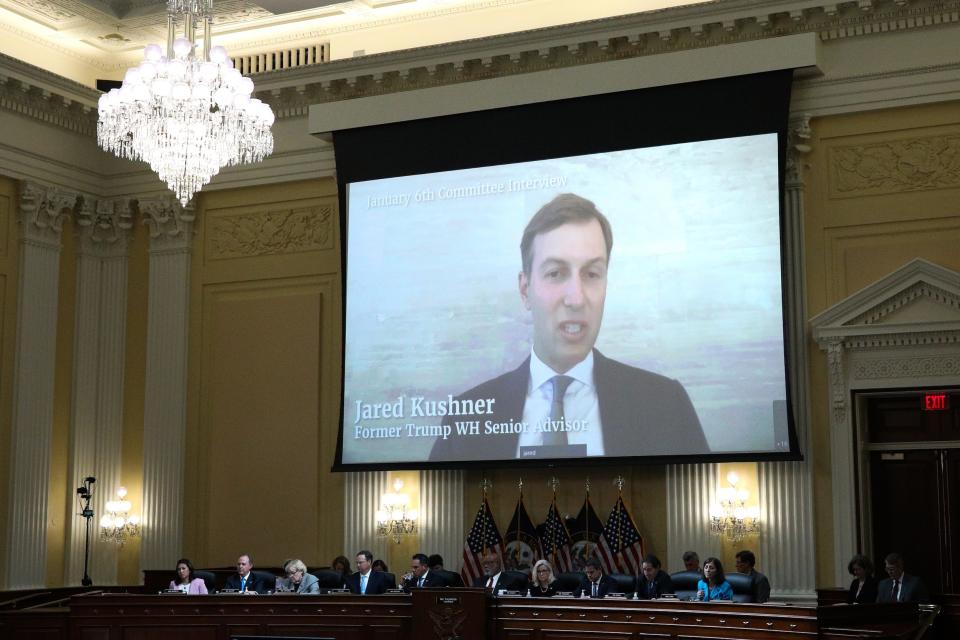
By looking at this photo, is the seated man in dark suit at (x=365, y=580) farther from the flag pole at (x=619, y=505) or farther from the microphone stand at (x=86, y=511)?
the microphone stand at (x=86, y=511)

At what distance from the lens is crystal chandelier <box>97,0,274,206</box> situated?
33.3ft

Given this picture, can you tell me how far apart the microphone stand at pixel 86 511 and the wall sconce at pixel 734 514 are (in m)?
7.06

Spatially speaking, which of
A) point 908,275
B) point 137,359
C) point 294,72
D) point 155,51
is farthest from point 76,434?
point 908,275

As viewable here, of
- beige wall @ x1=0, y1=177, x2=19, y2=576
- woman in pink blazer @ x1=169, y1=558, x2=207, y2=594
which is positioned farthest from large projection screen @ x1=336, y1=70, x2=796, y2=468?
beige wall @ x1=0, y1=177, x2=19, y2=576

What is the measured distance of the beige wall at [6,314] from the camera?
14672 mm

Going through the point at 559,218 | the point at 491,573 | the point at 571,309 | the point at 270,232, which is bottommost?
the point at 491,573

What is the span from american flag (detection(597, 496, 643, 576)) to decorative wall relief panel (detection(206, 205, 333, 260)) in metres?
4.64

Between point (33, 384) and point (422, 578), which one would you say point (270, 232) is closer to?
point (33, 384)

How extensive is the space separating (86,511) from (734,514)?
7.34 meters

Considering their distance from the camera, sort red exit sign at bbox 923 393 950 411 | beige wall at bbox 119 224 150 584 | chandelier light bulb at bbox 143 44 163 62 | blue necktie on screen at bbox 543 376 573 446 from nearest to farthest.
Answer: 1. chandelier light bulb at bbox 143 44 163 62
2. red exit sign at bbox 923 393 950 411
3. blue necktie on screen at bbox 543 376 573 446
4. beige wall at bbox 119 224 150 584

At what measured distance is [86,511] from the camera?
15.0 metres

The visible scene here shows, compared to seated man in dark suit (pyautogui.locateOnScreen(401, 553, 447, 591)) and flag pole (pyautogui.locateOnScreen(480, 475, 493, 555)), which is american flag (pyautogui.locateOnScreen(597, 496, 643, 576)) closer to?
flag pole (pyautogui.locateOnScreen(480, 475, 493, 555))

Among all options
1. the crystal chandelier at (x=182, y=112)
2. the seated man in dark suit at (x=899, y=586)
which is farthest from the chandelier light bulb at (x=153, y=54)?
the seated man in dark suit at (x=899, y=586)

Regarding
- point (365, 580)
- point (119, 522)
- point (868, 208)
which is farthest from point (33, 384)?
point (868, 208)
